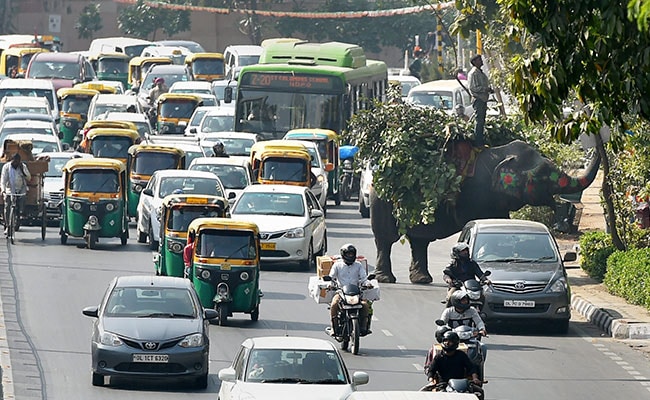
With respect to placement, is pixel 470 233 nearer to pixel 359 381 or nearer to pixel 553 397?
pixel 553 397

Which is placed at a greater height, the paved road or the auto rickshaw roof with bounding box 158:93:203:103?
the paved road

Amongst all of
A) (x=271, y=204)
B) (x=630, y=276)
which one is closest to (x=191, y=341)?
(x=630, y=276)

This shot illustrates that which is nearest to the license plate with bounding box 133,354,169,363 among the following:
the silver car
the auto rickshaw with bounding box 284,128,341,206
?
the silver car

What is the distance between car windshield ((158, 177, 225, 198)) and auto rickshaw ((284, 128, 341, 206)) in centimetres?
901

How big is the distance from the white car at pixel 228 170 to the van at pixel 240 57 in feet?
104

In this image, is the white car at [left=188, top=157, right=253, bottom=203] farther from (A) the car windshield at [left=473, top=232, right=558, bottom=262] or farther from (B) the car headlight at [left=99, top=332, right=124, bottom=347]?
(B) the car headlight at [left=99, top=332, right=124, bottom=347]

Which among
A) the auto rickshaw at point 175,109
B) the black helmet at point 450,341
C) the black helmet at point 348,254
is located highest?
the black helmet at point 450,341

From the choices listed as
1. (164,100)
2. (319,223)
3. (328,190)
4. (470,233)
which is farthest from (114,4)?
(470,233)

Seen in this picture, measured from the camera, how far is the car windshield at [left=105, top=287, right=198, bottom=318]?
22.0m

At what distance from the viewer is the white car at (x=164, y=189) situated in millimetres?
35875

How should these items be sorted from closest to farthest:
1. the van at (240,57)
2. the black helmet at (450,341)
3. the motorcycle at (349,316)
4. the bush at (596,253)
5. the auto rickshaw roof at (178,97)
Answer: the black helmet at (450,341), the motorcycle at (349,316), the bush at (596,253), the auto rickshaw roof at (178,97), the van at (240,57)

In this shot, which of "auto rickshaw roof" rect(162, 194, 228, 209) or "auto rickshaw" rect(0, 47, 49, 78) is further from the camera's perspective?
"auto rickshaw" rect(0, 47, 49, 78)

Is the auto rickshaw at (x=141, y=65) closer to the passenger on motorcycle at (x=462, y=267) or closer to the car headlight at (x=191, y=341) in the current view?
the passenger on motorcycle at (x=462, y=267)

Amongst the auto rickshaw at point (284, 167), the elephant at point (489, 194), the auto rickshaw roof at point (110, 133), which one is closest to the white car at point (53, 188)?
the auto rickshaw roof at point (110, 133)
